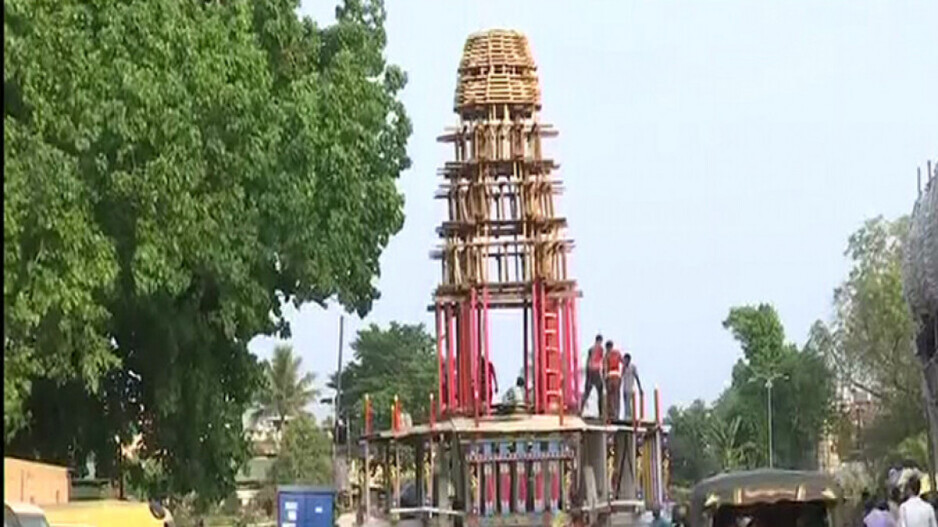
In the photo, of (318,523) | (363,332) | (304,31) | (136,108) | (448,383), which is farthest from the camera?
(363,332)

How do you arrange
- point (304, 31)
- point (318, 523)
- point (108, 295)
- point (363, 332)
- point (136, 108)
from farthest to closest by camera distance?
point (363, 332) → point (318, 523) → point (304, 31) → point (108, 295) → point (136, 108)

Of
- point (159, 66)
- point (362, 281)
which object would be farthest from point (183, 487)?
point (159, 66)

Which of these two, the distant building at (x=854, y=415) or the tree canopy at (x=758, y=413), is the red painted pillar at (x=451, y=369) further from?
the tree canopy at (x=758, y=413)

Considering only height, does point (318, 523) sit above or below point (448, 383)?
below

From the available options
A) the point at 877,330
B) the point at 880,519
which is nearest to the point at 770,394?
the point at 877,330

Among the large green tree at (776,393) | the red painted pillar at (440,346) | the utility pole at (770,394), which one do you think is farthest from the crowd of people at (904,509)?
the utility pole at (770,394)

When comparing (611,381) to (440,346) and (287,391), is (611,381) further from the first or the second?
(287,391)

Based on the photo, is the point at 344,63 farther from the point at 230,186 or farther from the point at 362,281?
the point at 230,186

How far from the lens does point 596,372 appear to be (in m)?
29.7

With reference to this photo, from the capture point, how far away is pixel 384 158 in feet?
86.4

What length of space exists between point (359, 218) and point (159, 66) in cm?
698

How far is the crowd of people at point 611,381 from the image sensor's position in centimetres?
2922

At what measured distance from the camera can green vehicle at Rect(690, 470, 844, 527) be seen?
17.8 meters

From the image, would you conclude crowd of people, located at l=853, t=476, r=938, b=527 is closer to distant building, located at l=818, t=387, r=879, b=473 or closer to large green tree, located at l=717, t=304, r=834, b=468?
distant building, located at l=818, t=387, r=879, b=473
